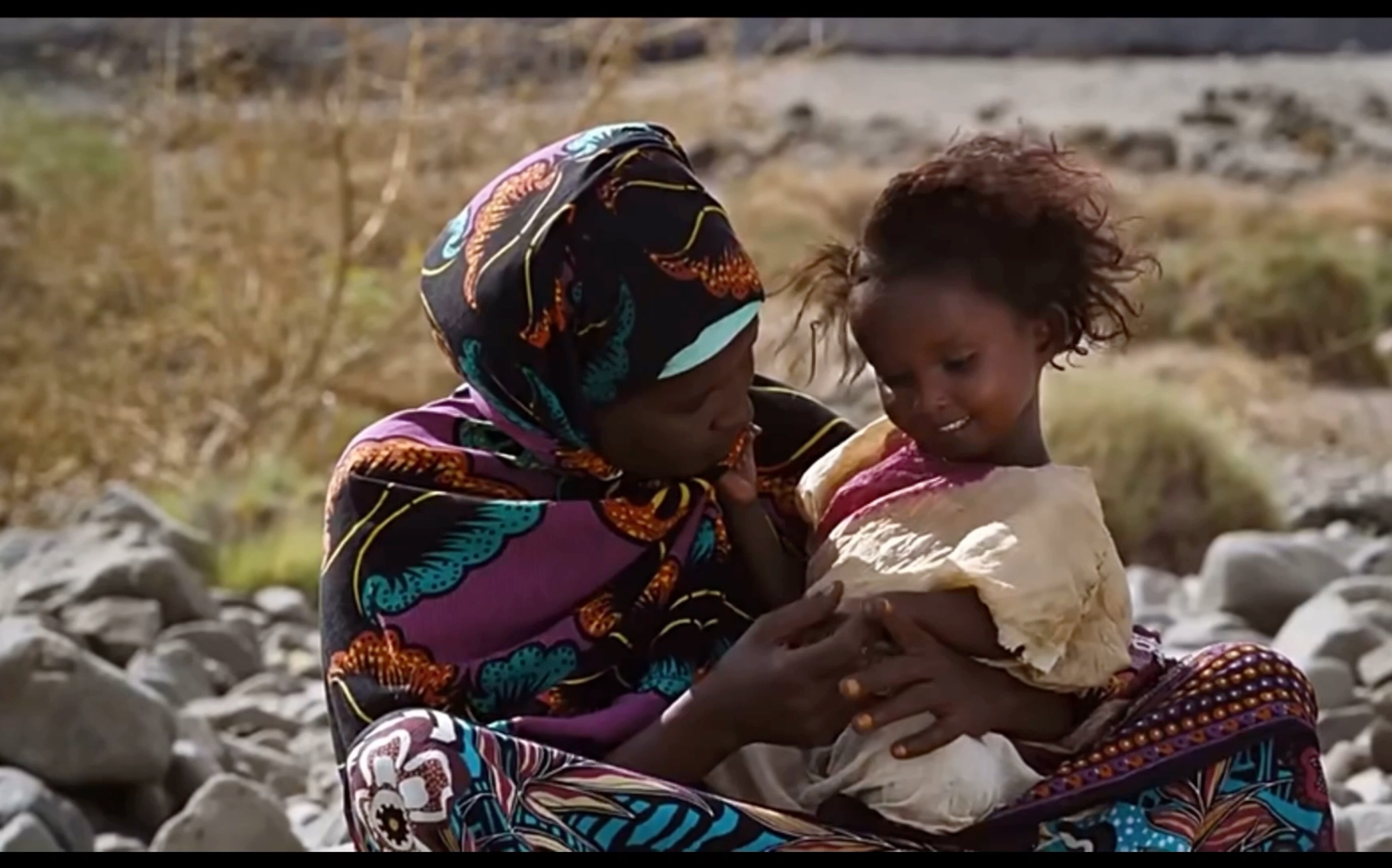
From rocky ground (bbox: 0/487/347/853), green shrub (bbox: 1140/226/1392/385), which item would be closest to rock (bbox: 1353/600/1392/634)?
rocky ground (bbox: 0/487/347/853)

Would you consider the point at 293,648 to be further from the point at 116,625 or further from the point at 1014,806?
the point at 1014,806

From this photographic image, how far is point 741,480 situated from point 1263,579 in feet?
13.4

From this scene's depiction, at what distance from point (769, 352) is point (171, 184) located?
6.20 metres

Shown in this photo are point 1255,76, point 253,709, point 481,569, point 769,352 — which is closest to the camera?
point 481,569

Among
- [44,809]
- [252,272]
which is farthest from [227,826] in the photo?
[252,272]

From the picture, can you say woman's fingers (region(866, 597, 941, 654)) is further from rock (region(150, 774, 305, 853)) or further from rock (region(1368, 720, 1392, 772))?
rock (region(1368, 720, 1392, 772))

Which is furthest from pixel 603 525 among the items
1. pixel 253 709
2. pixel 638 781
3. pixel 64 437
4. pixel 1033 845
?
pixel 64 437

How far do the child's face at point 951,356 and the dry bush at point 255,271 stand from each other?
5715 millimetres

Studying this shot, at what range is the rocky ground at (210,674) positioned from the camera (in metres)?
4.75

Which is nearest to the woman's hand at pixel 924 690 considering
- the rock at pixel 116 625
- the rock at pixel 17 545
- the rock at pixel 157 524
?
the rock at pixel 116 625

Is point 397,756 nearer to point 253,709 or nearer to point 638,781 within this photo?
point 638,781

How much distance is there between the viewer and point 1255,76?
20.7 meters

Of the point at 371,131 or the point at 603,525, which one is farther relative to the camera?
the point at 371,131

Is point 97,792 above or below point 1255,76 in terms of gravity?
above
